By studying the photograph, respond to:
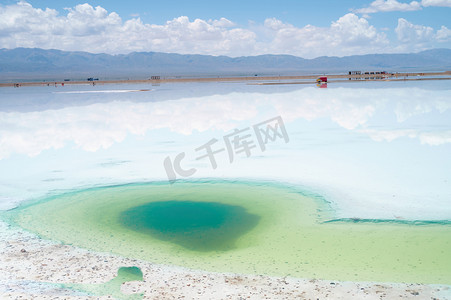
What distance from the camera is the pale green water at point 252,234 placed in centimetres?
A: 605

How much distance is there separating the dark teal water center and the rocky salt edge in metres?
0.96

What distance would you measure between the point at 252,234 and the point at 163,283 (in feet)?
6.84

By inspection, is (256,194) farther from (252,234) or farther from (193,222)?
(252,234)

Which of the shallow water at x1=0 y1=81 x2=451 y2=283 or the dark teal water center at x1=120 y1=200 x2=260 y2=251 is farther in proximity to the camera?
the dark teal water center at x1=120 y1=200 x2=260 y2=251

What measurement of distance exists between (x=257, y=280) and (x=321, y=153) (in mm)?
8278

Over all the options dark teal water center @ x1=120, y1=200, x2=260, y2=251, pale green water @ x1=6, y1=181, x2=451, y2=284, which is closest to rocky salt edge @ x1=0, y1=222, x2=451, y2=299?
pale green water @ x1=6, y1=181, x2=451, y2=284

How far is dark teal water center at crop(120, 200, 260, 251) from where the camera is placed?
698 cm

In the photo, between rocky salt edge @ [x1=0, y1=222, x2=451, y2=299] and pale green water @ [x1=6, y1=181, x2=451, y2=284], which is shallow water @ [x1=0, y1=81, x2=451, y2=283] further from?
rocky salt edge @ [x1=0, y1=222, x2=451, y2=299]

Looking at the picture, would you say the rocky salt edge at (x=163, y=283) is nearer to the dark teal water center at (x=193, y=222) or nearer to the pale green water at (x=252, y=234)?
the pale green water at (x=252, y=234)

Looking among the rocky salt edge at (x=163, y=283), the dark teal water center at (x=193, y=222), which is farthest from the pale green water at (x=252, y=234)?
A: the rocky salt edge at (x=163, y=283)

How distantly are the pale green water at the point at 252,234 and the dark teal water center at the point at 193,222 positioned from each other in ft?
0.06

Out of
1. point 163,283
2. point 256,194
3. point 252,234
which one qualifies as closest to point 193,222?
point 252,234

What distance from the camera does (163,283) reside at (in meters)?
5.59

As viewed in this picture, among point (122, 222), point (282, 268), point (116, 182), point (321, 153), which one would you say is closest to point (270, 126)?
point (321, 153)
